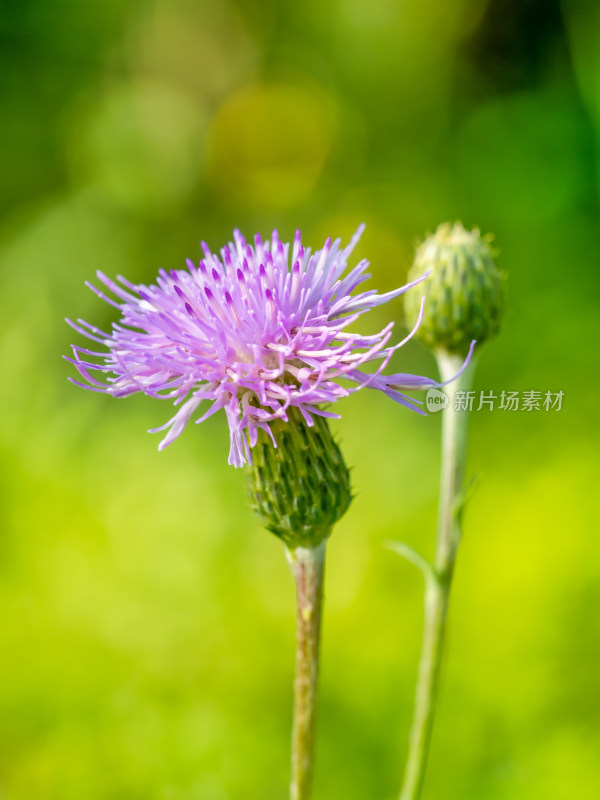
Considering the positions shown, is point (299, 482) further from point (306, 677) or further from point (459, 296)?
point (459, 296)

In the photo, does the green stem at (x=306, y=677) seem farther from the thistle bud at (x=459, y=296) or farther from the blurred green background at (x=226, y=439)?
the blurred green background at (x=226, y=439)

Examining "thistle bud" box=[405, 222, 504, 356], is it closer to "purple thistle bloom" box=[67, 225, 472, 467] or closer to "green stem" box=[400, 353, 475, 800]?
"green stem" box=[400, 353, 475, 800]

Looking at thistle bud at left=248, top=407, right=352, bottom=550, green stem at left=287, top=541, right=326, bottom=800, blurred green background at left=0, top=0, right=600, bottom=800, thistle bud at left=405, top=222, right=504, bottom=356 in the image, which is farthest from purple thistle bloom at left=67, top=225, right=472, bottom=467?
blurred green background at left=0, top=0, right=600, bottom=800

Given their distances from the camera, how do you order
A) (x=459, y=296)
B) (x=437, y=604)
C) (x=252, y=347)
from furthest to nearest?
(x=459, y=296)
(x=437, y=604)
(x=252, y=347)

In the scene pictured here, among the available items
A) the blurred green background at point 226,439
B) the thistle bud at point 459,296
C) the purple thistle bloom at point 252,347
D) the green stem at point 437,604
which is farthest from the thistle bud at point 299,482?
the blurred green background at point 226,439

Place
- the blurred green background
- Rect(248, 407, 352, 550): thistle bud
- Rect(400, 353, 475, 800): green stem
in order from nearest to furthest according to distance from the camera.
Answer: Rect(248, 407, 352, 550): thistle bud → Rect(400, 353, 475, 800): green stem → the blurred green background

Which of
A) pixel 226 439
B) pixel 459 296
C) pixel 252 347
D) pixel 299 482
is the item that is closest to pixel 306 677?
pixel 299 482
